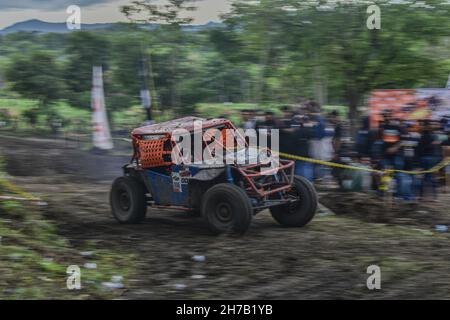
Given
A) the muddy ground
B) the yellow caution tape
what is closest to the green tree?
the muddy ground

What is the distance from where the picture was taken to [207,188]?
9234 millimetres

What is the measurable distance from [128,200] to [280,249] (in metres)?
2.78

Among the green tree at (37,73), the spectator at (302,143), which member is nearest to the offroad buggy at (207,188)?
the spectator at (302,143)

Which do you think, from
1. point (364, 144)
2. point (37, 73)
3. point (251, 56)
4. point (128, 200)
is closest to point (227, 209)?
point (128, 200)

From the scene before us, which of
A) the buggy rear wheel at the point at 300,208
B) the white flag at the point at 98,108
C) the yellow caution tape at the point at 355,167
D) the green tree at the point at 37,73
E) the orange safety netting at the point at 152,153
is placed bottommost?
the buggy rear wheel at the point at 300,208

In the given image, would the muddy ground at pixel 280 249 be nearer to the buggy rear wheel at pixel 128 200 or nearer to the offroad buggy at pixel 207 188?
the buggy rear wheel at pixel 128 200

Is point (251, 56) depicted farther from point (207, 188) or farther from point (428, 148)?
point (207, 188)

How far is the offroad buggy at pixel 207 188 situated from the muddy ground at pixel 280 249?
27 cm

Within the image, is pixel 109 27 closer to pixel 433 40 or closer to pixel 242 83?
pixel 242 83

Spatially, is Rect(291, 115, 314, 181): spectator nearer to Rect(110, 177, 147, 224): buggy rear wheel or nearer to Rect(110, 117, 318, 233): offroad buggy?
Rect(110, 117, 318, 233): offroad buggy

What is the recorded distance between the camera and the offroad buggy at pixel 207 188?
8.76 m

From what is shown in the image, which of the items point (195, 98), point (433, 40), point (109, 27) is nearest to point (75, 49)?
point (109, 27)

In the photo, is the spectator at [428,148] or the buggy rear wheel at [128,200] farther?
the spectator at [428,148]

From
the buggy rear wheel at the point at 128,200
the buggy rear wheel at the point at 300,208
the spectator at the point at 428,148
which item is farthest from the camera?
the spectator at the point at 428,148
